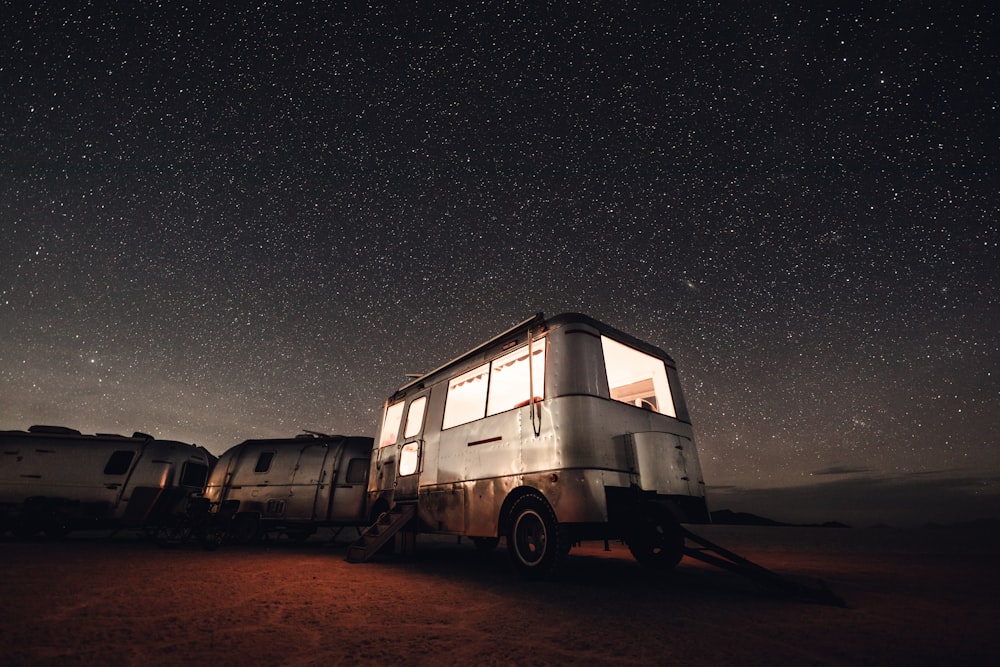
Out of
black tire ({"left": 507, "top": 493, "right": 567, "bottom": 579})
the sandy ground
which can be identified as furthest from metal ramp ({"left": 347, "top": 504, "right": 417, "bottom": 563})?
black tire ({"left": 507, "top": 493, "right": 567, "bottom": 579})

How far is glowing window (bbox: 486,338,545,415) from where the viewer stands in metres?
6.31

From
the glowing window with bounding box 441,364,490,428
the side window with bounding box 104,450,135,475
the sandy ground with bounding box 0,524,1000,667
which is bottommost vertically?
the sandy ground with bounding box 0,524,1000,667

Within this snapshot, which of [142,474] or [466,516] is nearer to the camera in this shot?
[466,516]

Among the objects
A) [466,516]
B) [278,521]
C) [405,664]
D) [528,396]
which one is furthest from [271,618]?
[278,521]

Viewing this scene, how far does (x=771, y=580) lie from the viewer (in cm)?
495

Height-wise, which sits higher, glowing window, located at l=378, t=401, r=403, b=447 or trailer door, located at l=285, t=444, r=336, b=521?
glowing window, located at l=378, t=401, r=403, b=447

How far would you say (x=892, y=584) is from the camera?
5941mm

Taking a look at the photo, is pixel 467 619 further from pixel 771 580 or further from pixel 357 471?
pixel 357 471

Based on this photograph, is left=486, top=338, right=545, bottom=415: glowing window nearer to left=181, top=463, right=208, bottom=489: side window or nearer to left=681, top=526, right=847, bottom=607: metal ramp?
left=681, top=526, right=847, bottom=607: metal ramp

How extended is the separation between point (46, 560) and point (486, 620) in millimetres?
7649

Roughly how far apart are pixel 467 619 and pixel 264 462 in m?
10.2

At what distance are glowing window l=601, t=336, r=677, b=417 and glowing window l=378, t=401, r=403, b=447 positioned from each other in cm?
479

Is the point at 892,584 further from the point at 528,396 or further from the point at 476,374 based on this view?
the point at 476,374

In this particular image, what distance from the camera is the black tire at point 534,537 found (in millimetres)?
5477
